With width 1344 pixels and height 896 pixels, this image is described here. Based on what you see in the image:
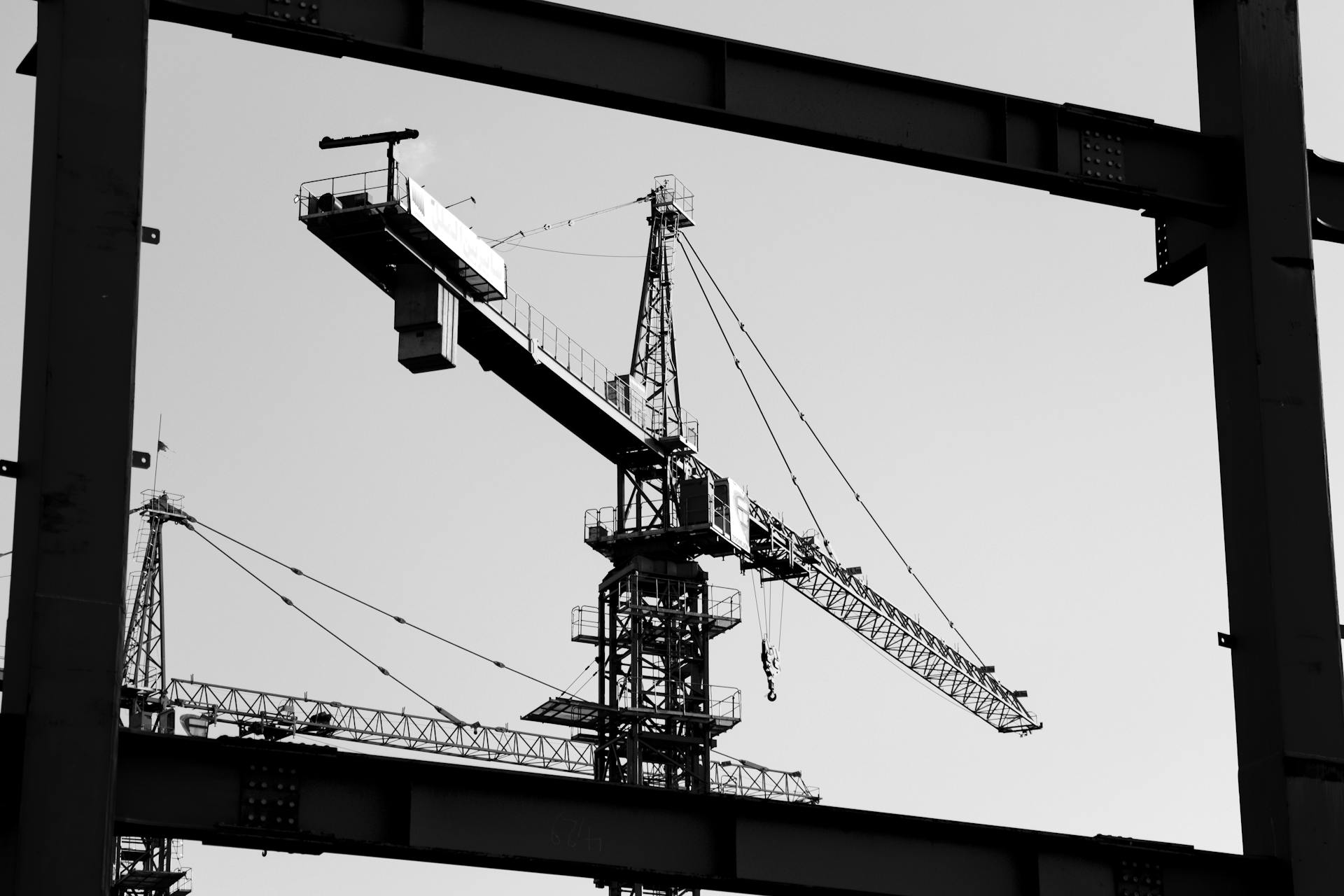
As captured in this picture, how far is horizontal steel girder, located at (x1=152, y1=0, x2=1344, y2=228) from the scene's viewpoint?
17.0m

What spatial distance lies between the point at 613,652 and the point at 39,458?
183 feet

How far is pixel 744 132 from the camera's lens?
60.4ft

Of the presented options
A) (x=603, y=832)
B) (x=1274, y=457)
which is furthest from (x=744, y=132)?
(x=603, y=832)

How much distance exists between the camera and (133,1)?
1541cm

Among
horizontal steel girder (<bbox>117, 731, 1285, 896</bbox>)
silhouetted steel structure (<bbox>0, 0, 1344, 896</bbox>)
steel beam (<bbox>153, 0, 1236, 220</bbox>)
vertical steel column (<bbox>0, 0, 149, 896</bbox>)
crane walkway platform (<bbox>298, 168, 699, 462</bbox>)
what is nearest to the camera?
vertical steel column (<bbox>0, 0, 149, 896</bbox>)

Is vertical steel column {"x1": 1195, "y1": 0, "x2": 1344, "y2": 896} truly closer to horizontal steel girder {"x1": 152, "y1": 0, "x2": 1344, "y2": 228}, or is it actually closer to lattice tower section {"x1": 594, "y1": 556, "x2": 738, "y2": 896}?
horizontal steel girder {"x1": 152, "y1": 0, "x2": 1344, "y2": 228}

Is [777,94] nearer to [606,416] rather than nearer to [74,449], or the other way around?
[74,449]

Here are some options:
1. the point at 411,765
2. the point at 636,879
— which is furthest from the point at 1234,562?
the point at 411,765

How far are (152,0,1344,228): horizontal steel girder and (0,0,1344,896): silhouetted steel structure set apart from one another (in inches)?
1.0

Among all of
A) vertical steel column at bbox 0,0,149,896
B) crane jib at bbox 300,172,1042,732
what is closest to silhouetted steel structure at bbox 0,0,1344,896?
vertical steel column at bbox 0,0,149,896

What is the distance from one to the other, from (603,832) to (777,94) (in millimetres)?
6389

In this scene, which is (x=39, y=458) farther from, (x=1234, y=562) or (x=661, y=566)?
(x=661, y=566)

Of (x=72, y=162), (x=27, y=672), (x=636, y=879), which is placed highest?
(x=72, y=162)

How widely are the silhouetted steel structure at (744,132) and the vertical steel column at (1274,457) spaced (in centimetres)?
3
